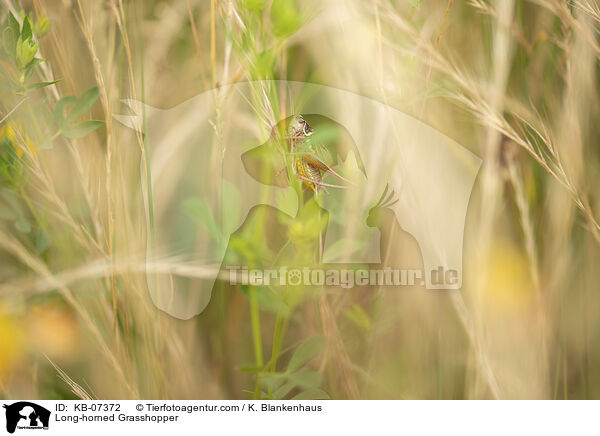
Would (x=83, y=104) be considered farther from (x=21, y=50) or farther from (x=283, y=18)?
(x=283, y=18)

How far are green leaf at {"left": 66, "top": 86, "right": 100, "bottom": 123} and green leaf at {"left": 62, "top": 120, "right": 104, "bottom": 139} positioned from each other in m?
0.01

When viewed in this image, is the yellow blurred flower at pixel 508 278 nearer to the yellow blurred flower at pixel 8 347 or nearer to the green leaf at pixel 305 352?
the green leaf at pixel 305 352

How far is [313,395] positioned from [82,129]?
453mm

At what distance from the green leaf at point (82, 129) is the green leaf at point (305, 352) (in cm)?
39

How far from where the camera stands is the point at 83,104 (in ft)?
1.98

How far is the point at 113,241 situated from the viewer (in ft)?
1.98

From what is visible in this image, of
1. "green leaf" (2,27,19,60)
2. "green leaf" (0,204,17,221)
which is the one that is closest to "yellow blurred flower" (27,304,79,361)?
"green leaf" (0,204,17,221)

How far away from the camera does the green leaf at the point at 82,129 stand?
604 mm

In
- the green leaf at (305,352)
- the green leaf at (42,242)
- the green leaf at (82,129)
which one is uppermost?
the green leaf at (82,129)

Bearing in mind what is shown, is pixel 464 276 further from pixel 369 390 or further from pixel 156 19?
pixel 156 19

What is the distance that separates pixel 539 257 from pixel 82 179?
23.6 inches

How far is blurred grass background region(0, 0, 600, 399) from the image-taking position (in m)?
0.60
